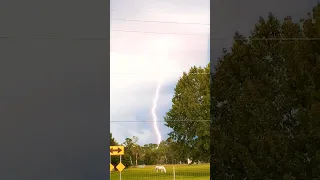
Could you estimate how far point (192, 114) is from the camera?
14812mm

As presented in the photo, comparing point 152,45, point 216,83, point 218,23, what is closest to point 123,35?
point 152,45

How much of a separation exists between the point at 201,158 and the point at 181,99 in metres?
1.45

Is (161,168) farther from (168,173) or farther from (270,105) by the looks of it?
(270,105)

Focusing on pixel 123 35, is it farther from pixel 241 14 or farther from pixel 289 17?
pixel 289 17

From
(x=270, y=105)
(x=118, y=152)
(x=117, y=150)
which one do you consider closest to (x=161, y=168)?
(x=118, y=152)
